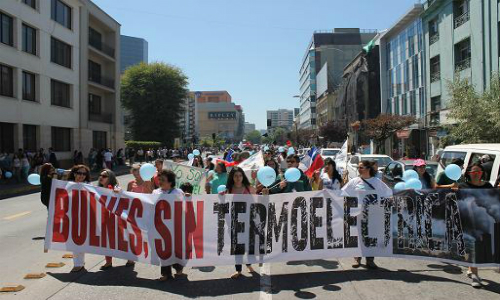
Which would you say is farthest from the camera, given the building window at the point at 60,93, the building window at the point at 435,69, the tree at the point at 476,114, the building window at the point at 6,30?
the building window at the point at 60,93

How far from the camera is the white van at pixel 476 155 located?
7.83m

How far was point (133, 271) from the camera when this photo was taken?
6797 millimetres

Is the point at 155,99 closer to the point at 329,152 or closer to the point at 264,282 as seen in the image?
the point at 329,152

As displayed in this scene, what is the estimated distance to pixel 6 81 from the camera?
90.0 feet

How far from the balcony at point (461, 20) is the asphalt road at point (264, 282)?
23987 millimetres


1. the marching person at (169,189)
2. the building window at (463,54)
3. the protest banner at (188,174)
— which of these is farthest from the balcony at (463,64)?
the marching person at (169,189)

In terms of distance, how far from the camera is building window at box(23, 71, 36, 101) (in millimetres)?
29516

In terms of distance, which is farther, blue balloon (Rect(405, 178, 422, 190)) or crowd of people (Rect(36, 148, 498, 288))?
blue balloon (Rect(405, 178, 422, 190))

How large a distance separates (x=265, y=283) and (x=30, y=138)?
92.0 ft

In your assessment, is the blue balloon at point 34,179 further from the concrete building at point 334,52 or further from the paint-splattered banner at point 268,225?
the concrete building at point 334,52

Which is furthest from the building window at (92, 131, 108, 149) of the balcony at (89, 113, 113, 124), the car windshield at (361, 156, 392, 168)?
the car windshield at (361, 156, 392, 168)

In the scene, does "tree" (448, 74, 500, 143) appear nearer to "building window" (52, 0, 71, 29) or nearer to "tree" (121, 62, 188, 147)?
"building window" (52, 0, 71, 29)

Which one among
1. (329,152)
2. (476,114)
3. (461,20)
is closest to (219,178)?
(476,114)

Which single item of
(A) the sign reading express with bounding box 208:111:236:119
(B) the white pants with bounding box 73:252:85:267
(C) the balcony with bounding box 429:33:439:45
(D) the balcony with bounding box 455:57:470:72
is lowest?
(B) the white pants with bounding box 73:252:85:267
